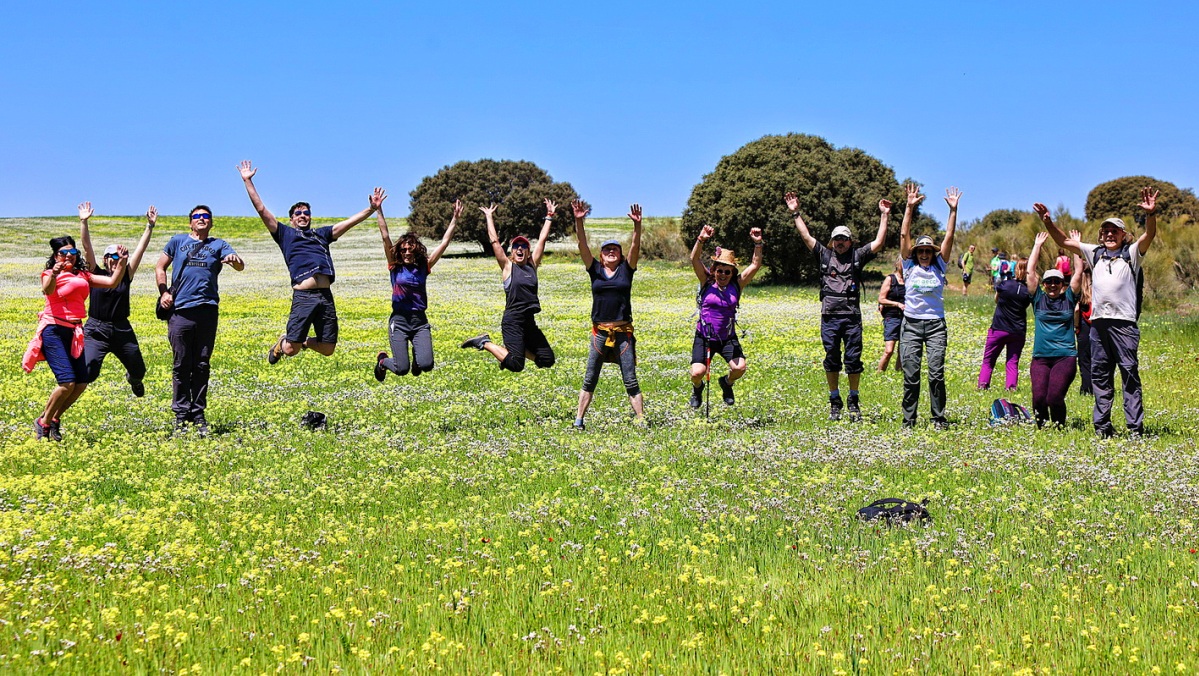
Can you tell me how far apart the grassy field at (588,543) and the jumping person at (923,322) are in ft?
2.28

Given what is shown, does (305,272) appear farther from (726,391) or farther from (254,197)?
(726,391)

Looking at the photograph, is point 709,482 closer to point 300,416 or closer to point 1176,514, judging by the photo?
point 1176,514

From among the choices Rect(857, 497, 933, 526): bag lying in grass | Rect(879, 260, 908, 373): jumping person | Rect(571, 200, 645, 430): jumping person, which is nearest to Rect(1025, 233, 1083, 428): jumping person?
Rect(879, 260, 908, 373): jumping person

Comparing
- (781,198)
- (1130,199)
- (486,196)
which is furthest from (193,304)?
(1130,199)

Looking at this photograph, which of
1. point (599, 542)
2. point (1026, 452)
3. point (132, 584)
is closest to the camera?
point (132, 584)

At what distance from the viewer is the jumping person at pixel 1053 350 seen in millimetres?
12938

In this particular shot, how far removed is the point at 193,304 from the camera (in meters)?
12.4

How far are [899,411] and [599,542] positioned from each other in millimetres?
8184

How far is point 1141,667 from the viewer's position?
17.1 feet

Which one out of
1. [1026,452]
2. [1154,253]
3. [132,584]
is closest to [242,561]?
[132,584]

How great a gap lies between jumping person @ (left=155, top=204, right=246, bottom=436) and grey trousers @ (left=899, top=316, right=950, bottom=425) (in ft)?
27.4

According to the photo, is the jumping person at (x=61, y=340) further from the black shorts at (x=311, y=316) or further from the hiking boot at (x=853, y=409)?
the hiking boot at (x=853, y=409)

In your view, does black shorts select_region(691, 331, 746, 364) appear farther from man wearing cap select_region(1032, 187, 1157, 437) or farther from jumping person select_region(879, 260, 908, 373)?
man wearing cap select_region(1032, 187, 1157, 437)

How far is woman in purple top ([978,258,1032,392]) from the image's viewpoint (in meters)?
16.3
